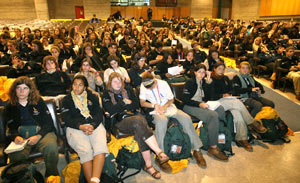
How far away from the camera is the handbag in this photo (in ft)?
8.63

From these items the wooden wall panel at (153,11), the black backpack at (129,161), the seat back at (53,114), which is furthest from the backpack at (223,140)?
the wooden wall panel at (153,11)

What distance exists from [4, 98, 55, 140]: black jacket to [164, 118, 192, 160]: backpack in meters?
1.59

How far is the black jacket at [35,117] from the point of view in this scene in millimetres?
2615

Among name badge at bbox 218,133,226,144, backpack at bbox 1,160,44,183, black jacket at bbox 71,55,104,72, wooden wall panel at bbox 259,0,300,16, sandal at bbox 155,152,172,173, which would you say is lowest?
sandal at bbox 155,152,172,173

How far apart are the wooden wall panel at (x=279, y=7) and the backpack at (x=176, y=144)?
18118mm

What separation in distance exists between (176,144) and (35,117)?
1921mm

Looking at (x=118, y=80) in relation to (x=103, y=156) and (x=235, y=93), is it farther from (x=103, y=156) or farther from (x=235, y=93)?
(x=235, y=93)

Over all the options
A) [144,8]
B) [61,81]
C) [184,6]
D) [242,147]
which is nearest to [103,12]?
[144,8]

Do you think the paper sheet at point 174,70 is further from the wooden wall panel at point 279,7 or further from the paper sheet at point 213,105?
the wooden wall panel at point 279,7

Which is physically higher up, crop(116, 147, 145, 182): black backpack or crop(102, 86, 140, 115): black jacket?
crop(102, 86, 140, 115): black jacket

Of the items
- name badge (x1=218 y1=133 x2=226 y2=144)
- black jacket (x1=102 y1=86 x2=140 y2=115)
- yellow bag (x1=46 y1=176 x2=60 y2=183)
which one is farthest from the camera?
name badge (x1=218 y1=133 x2=226 y2=144)

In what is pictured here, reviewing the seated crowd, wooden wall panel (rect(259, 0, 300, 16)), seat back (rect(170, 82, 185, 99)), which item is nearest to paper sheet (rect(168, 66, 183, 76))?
the seated crowd

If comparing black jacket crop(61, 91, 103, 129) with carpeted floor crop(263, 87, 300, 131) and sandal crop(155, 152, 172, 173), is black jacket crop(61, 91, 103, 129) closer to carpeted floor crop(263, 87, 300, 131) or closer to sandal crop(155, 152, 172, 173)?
sandal crop(155, 152, 172, 173)

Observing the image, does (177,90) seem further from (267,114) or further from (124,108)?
(267,114)
